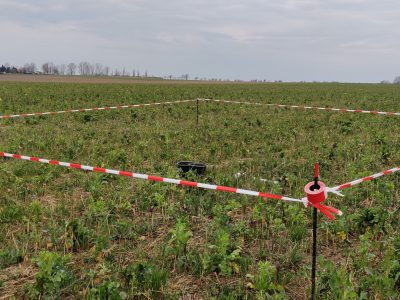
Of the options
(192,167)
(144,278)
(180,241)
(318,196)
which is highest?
(318,196)

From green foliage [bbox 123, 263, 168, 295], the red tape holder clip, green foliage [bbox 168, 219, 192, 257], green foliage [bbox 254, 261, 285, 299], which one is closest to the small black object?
green foliage [bbox 168, 219, 192, 257]

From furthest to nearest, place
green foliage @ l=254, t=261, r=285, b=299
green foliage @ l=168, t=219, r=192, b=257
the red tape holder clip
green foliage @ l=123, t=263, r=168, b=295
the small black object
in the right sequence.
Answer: the small black object → green foliage @ l=168, t=219, r=192, b=257 → green foliage @ l=123, t=263, r=168, b=295 → green foliage @ l=254, t=261, r=285, b=299 → the red tape holder clip

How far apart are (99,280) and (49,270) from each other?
0.50m

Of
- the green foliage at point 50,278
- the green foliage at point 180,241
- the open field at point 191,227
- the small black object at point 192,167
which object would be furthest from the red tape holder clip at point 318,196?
the small black object at point 192,167

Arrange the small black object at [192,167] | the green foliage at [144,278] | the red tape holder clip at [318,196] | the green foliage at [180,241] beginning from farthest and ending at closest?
the small black object at [192,167] → the green foliage at [180,241] → the green foliage at [144,278] → the red tape holder clip at [318,196]

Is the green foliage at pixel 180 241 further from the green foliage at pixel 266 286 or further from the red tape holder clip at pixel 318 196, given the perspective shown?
the red tape holder clip at pixel 318 196

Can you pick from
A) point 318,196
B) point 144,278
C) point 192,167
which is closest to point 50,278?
point 144,278

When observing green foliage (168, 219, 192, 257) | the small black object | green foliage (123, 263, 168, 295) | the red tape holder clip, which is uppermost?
the red tape holder clip

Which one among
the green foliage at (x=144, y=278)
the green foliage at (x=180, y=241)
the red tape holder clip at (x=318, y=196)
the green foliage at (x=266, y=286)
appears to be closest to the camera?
the red tape holder clip at (x=318, y=196)

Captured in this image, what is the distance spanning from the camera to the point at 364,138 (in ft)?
38.2

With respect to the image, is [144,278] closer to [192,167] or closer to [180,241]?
[180,241]

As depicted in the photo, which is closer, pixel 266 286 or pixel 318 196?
pixel 318 196

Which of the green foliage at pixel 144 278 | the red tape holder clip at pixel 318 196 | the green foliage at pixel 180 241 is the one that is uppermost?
the red tape holder clip at pixel 318 196

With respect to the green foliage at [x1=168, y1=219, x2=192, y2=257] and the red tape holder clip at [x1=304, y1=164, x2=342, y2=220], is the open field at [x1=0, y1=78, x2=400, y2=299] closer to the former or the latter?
the green foliage at [x1=168, y1=219, x2=192, y2=257]
